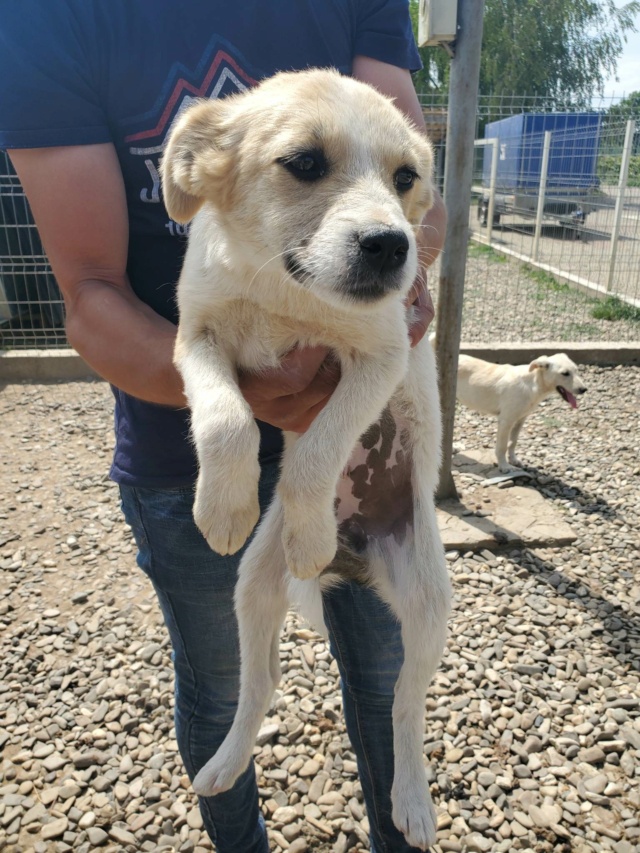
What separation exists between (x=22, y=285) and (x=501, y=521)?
6.76 metres

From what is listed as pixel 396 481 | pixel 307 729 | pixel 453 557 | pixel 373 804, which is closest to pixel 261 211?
pixel 396 481

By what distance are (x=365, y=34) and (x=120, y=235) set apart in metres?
0.99

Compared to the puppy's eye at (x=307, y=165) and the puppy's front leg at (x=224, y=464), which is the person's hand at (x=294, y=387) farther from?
A: the puppy's eye at (x=307, y=165)

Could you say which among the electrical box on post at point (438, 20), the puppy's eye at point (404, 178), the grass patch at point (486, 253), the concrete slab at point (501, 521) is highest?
the electrical box on post at point (438, 20)

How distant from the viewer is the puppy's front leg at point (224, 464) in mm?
1661

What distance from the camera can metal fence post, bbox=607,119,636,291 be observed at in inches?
372

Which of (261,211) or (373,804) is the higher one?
(261,211)

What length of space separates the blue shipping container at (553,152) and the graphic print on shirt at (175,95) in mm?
9498

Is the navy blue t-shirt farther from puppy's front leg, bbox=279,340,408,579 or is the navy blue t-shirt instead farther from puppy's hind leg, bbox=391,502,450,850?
puppy's hind leg, bbox=391,502,450,850

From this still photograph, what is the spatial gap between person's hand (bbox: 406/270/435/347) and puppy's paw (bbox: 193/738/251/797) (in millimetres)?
1400

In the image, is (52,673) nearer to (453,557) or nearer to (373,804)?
(373,804)

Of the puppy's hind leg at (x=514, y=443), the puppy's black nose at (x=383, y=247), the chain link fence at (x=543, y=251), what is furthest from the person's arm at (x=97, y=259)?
the chain link fence at (x=543, y=251)

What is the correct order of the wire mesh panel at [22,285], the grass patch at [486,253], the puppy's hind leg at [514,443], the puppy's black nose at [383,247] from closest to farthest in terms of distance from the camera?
the puppy's black nose at [383,247] → the puppy's hind leg at [514,443] → the wire mesh panel at [22,285] → the grass patch at [486,253]

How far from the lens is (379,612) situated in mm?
2232
